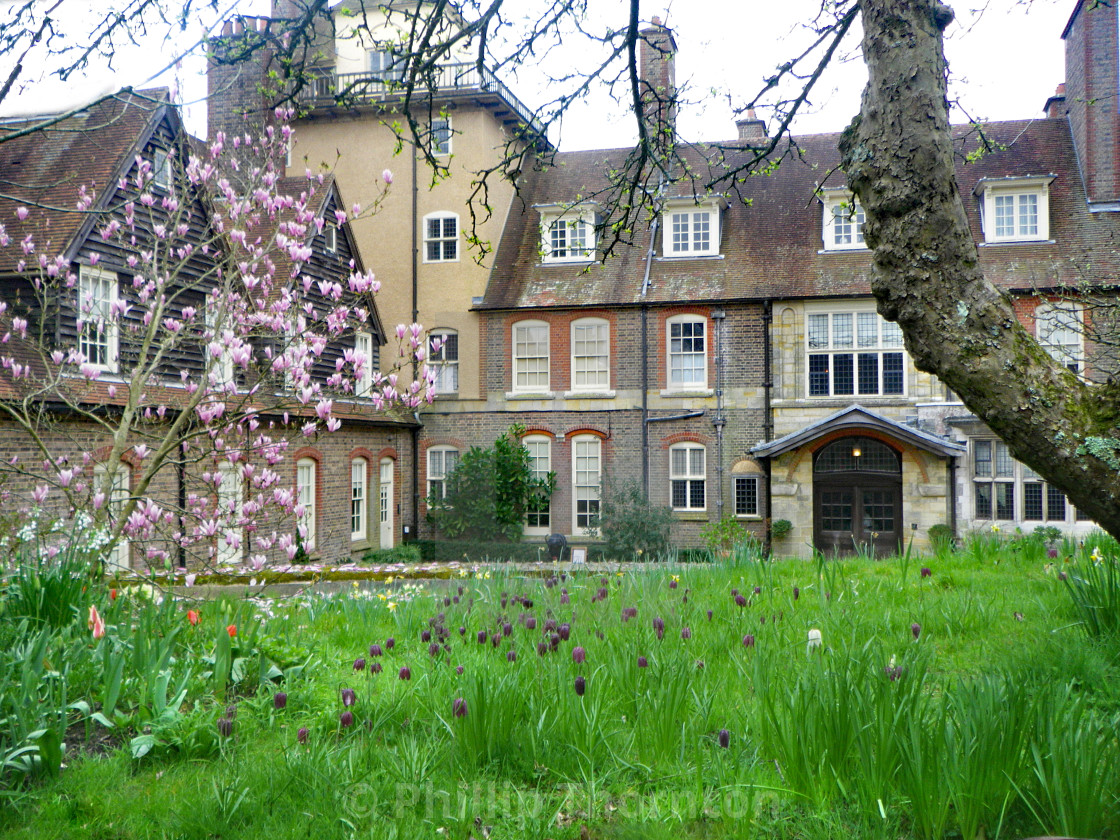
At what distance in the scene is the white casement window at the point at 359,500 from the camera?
75.5ft

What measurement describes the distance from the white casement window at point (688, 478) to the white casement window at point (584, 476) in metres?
2.03

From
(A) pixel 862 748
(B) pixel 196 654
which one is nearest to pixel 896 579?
(A) pixel 862 748

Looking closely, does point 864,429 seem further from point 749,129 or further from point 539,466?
point 749,129

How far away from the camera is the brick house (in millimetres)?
21625

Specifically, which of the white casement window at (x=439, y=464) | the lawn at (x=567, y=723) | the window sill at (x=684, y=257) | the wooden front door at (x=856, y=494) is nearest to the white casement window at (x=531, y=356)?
the white casement window at (x=439, y=464)

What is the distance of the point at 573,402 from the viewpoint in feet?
80.1

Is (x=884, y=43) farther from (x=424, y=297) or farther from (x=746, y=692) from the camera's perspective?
(x=424, y=297)

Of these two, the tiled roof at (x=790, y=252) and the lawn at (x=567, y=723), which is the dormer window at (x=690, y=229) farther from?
the lawn at (x=567, y=723)

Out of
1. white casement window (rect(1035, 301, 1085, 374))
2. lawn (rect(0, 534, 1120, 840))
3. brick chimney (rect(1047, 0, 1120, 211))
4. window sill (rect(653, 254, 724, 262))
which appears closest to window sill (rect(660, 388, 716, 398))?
window sill (rect(653, 254, 724, 262))

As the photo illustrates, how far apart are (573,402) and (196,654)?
1993 centimetres

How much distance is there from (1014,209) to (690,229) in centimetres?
825

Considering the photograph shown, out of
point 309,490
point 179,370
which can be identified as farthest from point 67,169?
point 309,490

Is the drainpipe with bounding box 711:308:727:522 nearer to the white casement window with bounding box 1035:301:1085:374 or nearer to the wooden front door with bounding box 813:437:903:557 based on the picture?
the wooden front door with bounding box 813:437:903:557

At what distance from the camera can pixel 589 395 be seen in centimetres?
2422
